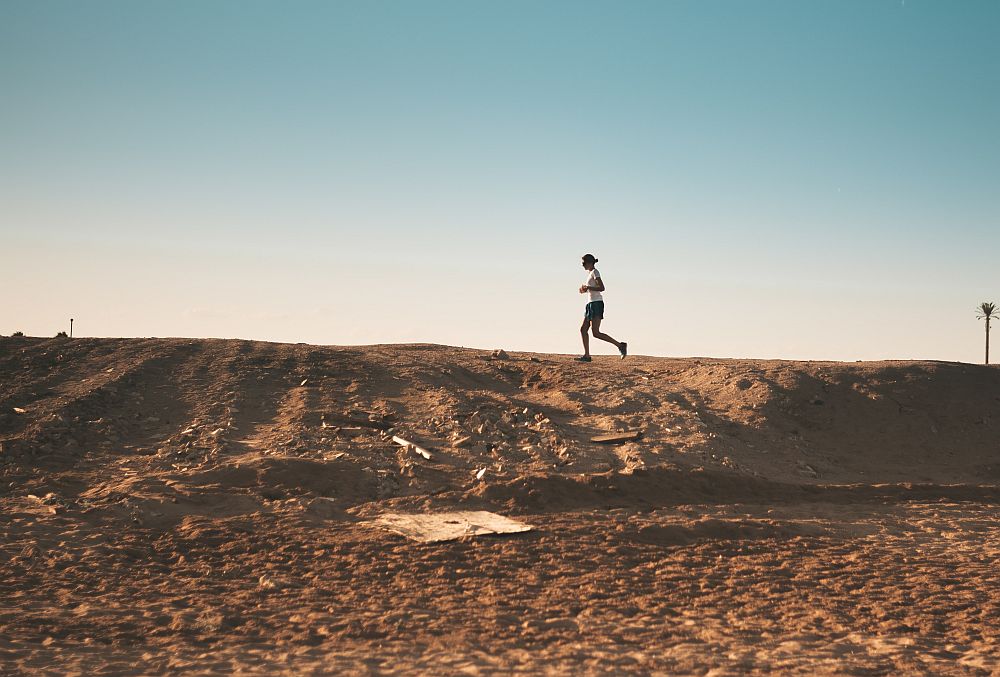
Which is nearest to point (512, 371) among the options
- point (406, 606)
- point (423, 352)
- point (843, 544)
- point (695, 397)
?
point (423, 352)

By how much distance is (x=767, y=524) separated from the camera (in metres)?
8.94

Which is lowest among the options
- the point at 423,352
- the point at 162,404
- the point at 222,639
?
the point at 222,639

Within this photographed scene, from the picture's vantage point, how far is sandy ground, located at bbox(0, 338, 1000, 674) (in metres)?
5.70

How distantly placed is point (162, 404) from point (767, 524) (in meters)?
9.14

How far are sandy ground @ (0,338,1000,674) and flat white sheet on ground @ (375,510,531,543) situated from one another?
6.6 inches

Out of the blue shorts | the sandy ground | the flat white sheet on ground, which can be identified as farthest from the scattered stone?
the blue shorts

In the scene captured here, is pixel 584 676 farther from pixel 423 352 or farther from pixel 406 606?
pixel 423 352

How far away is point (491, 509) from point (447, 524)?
0.87 m

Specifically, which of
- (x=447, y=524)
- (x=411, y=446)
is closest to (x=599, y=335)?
(x=411, y=446)

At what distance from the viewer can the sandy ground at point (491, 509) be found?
5695mm

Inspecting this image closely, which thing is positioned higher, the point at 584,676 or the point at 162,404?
the point at 162,404

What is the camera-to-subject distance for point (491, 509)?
9.18 metres

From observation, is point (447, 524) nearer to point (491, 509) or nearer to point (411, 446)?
point (491, 509)

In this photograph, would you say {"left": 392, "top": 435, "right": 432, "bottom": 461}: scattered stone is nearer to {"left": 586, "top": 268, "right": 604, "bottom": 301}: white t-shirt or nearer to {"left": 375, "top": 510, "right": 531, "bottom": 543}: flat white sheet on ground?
{"left": 375, "top": 510, "right": 531, "bottom": 543}: flat white sheet on ground
